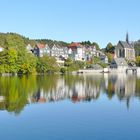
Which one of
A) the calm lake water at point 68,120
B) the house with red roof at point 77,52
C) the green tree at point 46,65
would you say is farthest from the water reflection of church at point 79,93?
the house with red roof at point 77,52

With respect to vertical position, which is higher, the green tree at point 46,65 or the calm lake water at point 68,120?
the green tree at point 46,65

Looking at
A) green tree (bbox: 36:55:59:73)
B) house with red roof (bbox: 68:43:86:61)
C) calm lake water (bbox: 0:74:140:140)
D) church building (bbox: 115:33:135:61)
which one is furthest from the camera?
church building (bbox: 115:33:135:61)

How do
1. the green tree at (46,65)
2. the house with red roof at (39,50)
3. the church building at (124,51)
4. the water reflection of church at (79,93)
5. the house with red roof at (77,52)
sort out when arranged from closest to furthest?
the water reflection of church at (79,93)
the green tree at (46,65)
the house with red roof at (39,50)
the house with red roof at (77,52)
the church building at (124,51)

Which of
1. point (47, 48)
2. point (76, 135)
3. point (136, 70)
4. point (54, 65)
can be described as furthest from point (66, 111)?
point (136, 70)

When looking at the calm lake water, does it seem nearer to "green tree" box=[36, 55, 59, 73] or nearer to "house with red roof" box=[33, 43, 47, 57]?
"green tree" box=[36, 55, 59, 73]

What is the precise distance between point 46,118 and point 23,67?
4109 centimetres

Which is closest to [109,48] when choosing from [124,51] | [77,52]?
[124,51]

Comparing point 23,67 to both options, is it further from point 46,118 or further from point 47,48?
point 46,118

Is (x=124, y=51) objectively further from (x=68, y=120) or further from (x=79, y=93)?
(x=68, y=120)

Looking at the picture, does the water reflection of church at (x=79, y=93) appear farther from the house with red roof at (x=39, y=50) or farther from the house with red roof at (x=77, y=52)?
the house with red roof at (x=77, y=52)

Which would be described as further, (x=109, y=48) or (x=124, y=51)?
(x=109, y=48)

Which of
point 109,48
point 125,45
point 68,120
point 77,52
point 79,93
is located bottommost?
point 68,120

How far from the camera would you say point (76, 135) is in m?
12.2

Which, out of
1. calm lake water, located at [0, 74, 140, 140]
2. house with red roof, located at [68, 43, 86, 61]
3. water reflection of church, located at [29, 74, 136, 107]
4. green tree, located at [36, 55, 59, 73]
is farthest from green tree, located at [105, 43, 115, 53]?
calm lake water, located at [0, 74, 140, 140]
